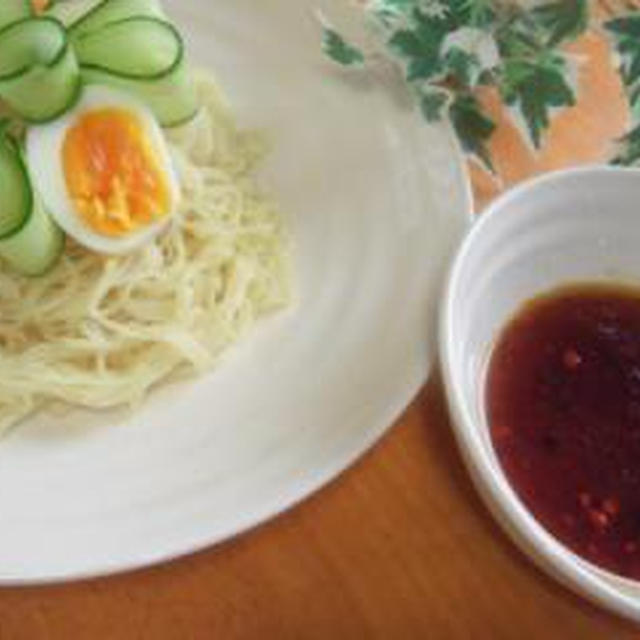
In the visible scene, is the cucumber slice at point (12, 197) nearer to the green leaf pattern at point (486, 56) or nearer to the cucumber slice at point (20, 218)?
the cucumber slice at point (20, 218)

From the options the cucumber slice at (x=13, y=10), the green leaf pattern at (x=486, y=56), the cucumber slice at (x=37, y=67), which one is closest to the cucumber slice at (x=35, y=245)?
the cucumber slice at (x=37, y=67)

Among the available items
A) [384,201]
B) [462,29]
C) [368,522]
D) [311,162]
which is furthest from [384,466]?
[462,29]

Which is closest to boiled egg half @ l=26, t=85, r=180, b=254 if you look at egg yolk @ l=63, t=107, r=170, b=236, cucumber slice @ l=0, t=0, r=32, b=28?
egg yolk @ l=63, t=107, r=170, b=236

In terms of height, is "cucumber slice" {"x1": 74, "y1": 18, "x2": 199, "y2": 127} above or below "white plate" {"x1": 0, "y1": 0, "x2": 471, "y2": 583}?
above

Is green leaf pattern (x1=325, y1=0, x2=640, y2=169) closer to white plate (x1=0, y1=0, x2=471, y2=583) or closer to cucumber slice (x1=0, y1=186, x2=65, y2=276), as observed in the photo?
white plate (x1=0, y1=0, x2=471, y2=583)

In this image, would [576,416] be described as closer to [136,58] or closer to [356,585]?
[356,585]

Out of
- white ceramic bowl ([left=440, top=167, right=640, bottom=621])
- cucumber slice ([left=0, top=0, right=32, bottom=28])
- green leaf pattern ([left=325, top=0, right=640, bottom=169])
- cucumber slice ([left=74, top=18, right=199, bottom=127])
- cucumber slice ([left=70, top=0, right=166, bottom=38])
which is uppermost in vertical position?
cucumber slice ([left=0, top=0, right=32, bottom=28])

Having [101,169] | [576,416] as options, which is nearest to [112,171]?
[101,169]
